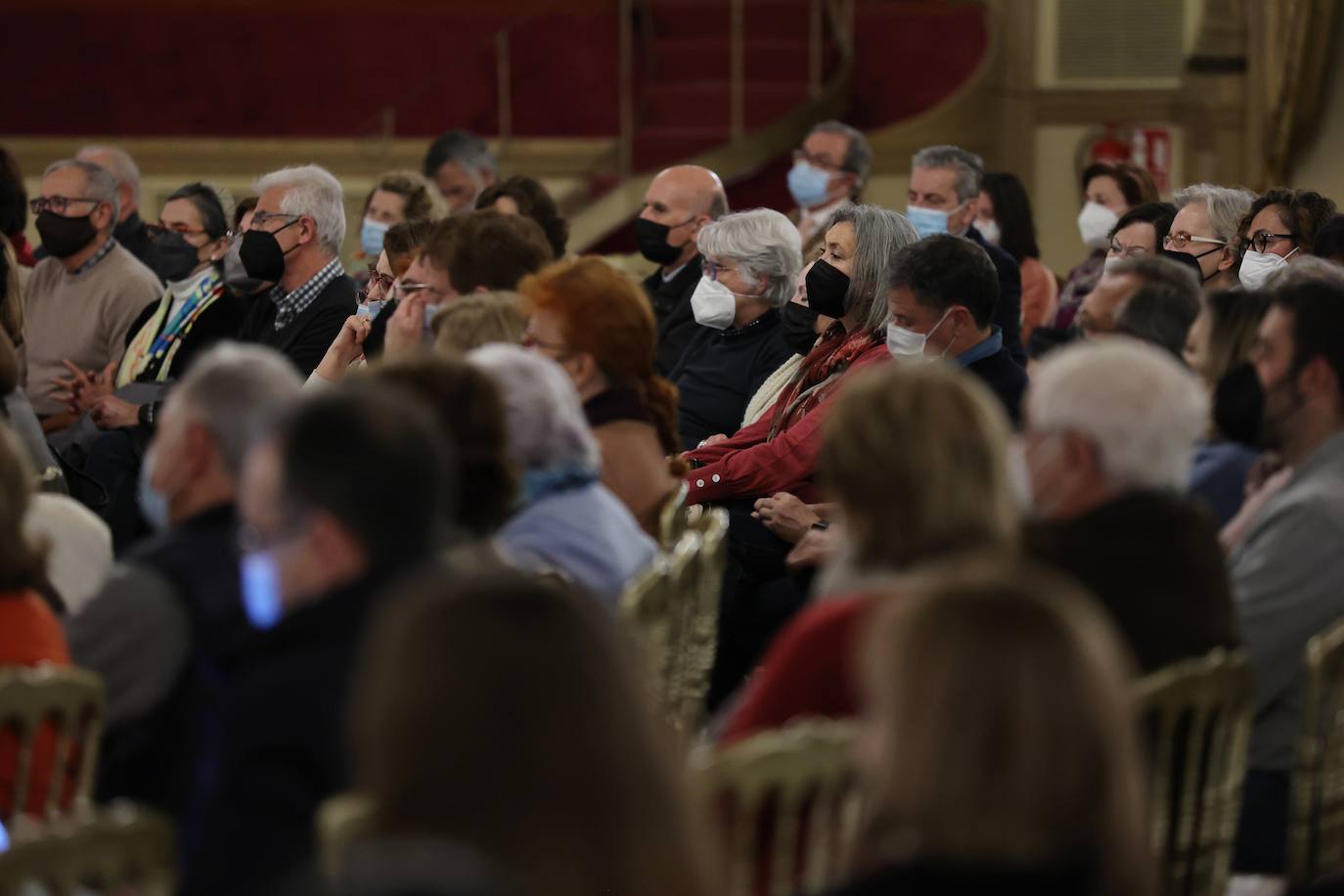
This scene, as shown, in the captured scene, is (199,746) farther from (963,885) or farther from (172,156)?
(172,156)

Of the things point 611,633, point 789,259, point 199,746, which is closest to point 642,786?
point 611,633

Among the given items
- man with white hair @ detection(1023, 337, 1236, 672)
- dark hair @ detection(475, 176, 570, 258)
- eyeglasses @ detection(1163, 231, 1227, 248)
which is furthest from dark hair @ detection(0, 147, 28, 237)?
man with white hair @ detection(1023, 337, 1236, 672)

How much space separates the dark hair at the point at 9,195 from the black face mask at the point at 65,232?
148mm

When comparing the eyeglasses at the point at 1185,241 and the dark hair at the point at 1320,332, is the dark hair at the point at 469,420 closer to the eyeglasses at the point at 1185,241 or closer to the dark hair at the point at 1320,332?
the dark hair at the point at 1320,332

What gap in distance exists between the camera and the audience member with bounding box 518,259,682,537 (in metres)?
3.50

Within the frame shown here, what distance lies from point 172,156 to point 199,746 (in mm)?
7811

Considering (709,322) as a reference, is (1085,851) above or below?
above

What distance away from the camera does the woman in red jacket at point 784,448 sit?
4535 mm

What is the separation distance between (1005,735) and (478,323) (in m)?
2.14

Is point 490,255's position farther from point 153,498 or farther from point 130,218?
point 130,218

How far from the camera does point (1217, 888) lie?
2459 mm

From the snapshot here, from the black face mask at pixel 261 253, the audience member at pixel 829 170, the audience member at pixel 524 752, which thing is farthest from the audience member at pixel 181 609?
the audience member at pixel 829 170

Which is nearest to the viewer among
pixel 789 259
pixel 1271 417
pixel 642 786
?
pixel 642 786

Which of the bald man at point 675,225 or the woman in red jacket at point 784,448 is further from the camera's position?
the bald man at point 675,225
